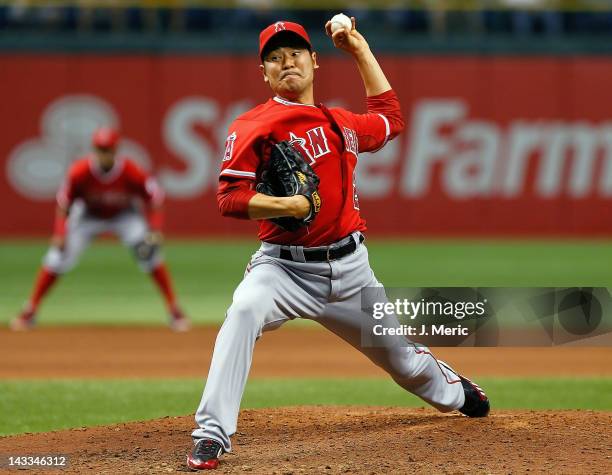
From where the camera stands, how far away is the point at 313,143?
4770 millimetres

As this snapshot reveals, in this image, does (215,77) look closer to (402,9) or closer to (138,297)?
(402,9)

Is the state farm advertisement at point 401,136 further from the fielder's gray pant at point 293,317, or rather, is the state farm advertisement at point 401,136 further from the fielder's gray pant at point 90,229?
the fielder's gray pant at point 293,317

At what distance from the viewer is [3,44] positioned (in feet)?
64.1

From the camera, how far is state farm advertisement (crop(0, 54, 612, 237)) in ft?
64.5

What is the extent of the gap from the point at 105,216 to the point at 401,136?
9.97 m

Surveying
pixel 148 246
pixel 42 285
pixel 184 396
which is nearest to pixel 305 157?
pixel 184 396

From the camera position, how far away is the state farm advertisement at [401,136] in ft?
64.5

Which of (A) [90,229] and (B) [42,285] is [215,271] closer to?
(A) [90,229]

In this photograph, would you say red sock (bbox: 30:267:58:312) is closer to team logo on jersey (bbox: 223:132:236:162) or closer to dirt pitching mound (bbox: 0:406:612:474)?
dirt pitching mound (bbox: 0:406:612:474)

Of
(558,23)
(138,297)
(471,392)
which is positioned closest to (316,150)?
(471,392)

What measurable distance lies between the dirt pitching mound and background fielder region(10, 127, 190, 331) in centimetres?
489

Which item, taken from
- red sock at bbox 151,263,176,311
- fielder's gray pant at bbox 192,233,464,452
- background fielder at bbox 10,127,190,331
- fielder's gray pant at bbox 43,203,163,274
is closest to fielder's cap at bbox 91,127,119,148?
background fielder at bbox 10,127,190,331

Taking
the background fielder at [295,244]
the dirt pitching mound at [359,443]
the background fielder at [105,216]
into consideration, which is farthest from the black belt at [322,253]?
the background fielder at [105,216]

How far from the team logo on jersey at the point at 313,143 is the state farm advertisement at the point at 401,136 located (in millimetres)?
14858
